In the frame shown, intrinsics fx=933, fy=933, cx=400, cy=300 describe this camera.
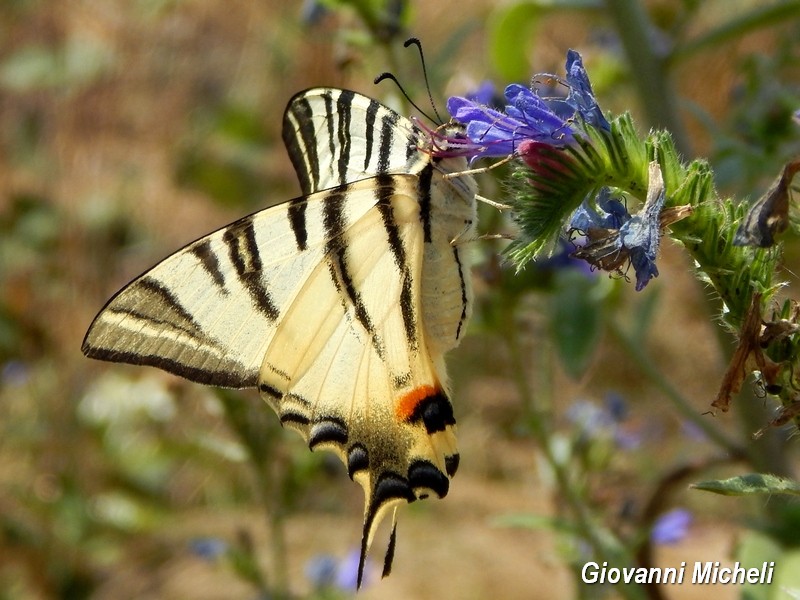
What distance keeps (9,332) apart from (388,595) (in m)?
2.26

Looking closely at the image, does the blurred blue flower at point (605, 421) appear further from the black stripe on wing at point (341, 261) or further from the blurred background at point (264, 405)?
the black stripe on wing at point (341, 261)

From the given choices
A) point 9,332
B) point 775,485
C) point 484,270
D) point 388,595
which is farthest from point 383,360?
point 9,332

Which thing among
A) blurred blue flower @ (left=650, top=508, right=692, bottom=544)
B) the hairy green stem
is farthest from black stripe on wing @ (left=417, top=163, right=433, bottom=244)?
blurred blue flower @ (left=650, top=508, right=692, bottom=544)

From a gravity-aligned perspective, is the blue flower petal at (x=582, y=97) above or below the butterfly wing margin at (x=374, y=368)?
above

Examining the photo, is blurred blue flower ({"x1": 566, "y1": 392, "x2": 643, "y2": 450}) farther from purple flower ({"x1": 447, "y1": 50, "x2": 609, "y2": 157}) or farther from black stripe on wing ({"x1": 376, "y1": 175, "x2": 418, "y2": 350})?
purple flower ({"x1": 447, "y1": 50, "x2": 609, "y2": 157})

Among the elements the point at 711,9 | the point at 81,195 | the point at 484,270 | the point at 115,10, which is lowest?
the point at 484,270

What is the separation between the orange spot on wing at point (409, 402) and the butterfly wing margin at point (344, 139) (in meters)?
0.35

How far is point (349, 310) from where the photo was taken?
4.96 ft

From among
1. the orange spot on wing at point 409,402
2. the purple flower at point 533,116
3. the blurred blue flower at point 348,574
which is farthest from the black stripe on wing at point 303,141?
the blurred blue flower at point 348,574

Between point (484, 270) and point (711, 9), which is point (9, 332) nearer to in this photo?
point (484, 270)

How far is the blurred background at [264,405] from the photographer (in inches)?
75.4

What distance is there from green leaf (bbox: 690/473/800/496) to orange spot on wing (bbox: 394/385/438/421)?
667 millimetres

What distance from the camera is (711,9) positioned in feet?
18.5

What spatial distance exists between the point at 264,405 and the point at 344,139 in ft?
2.20
